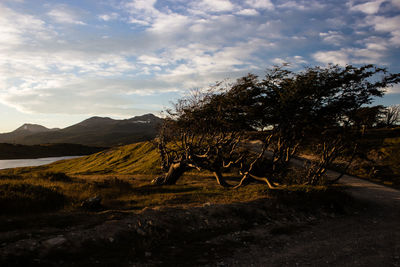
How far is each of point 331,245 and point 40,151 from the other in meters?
195

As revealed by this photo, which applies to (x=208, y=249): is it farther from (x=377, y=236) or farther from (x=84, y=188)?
(x=84, y=188)

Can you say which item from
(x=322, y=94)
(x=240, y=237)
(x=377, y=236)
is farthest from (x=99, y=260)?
(x=322, y=94)

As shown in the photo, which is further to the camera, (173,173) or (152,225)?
(173,173)

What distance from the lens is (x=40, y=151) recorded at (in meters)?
163

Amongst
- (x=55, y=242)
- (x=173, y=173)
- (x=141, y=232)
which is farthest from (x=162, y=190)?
(x=55, y=242)

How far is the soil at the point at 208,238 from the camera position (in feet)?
25.7

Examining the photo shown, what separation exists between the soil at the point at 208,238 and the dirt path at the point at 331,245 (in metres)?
0.03

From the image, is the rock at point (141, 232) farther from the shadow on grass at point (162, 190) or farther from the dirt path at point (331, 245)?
the shadow on grass at point (162, 190)

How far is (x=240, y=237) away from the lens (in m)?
10.3

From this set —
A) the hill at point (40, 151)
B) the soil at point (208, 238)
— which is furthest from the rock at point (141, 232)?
the hill at point (40, 151)

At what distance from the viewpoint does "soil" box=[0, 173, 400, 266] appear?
7.84 metres

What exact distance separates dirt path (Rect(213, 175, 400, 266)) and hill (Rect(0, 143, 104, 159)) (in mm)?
182279

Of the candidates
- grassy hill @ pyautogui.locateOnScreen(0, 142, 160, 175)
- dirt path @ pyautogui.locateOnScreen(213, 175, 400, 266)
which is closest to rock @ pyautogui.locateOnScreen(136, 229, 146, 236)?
dirt path @ pyautogui.locateOnScreen(213, 175, 400, 266)

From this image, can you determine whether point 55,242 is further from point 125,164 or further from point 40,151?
point 40,151
